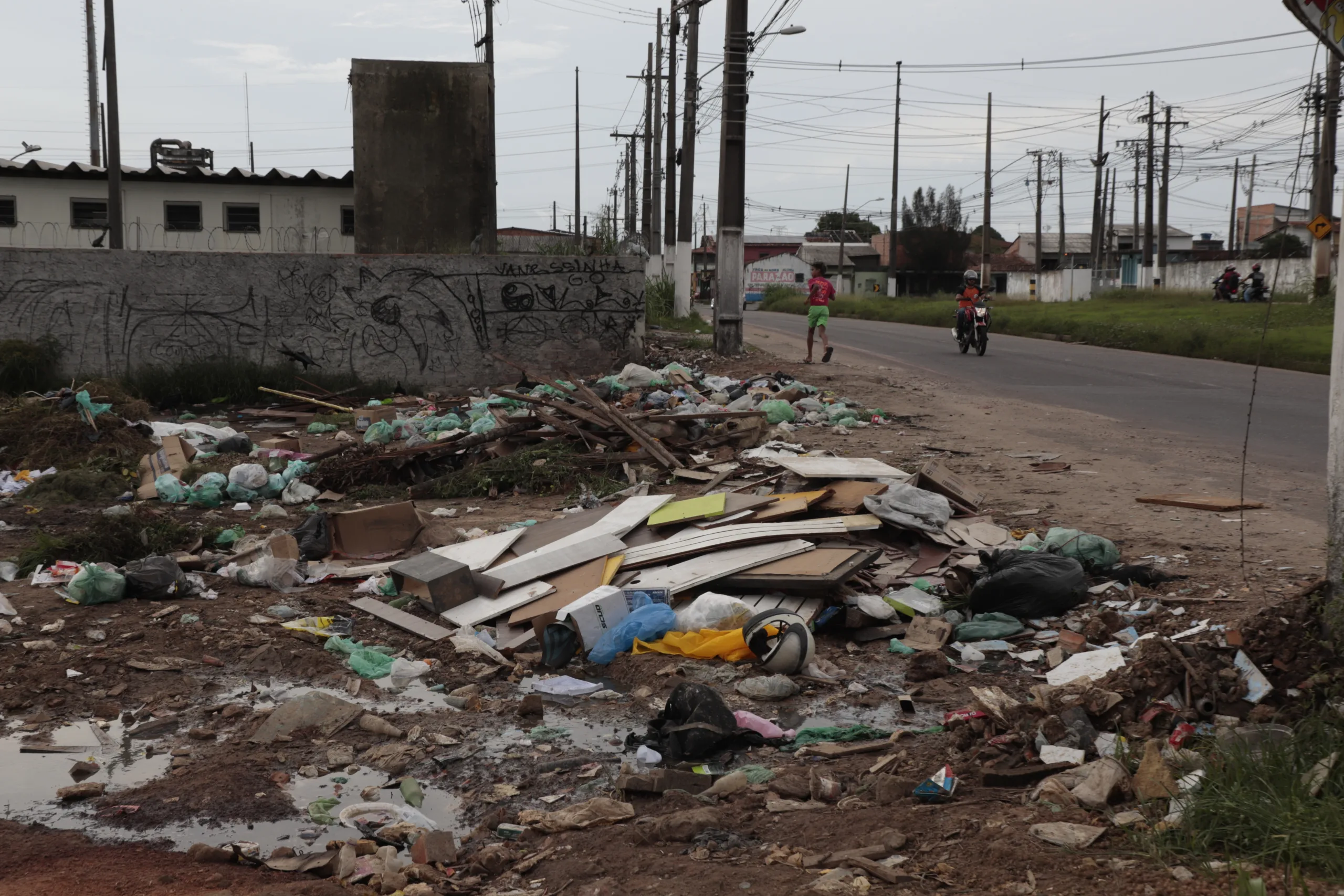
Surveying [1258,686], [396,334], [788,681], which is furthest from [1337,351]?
[396,334]

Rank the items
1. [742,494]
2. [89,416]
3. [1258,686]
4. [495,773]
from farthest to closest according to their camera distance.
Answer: [89,416] < [742,494] < [495,773] < [1258,686]

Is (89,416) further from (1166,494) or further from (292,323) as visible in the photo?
(1166,494)

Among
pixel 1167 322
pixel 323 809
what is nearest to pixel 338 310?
pixel 323 809

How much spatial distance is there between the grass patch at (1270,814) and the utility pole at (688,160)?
22.5 meters

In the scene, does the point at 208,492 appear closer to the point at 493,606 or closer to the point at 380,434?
the point at 380,434

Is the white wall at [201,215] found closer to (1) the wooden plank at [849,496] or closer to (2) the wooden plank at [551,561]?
(2) the wooden plank at [551,561]

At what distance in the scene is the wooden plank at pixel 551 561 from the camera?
607 centimetres

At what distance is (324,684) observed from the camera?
5.00 meters

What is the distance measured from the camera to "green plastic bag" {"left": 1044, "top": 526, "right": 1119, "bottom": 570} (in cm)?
588

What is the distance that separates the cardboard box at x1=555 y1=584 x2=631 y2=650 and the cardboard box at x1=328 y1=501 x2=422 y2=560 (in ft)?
7.26

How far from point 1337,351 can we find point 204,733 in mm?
4343

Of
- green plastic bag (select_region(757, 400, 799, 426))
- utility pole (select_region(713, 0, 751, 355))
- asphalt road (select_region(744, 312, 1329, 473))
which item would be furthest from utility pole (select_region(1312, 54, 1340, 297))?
green plastic bag (select_region(757, 400, 799, 426))

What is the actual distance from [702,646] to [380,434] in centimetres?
666

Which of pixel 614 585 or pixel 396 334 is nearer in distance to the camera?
pixel 614 585
